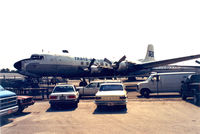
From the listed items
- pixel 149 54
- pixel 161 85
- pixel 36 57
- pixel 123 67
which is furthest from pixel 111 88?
pixel 149 54

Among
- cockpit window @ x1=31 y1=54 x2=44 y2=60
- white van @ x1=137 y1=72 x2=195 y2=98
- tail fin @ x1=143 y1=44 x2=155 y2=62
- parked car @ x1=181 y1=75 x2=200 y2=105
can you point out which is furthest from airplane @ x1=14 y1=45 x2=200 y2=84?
tail fin @ x1=143 y1=44 x2=155 y2=62

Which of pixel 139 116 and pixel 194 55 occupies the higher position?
pixel 194 55

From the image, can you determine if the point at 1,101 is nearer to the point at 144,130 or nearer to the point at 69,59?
the point at 144,130

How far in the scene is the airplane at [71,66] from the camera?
2038 cm

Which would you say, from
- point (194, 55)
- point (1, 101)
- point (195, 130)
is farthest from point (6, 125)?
point (194, 55)

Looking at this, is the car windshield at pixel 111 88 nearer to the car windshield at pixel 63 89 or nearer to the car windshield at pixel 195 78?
the car windshield at pixel 63 89

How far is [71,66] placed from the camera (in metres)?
23.1

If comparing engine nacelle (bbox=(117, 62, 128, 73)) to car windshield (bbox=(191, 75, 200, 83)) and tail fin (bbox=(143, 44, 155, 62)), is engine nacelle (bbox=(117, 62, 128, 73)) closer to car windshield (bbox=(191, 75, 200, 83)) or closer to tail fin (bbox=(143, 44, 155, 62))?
car windshield (bbox=(191, 75, 200, 83))

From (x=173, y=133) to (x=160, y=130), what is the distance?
492 millimetres

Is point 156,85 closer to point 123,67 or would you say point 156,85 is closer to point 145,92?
point 145,92

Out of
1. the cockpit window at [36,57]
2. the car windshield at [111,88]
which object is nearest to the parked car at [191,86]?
the car windshield at [111,88]

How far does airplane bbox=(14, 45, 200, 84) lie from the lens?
20375 millimetres

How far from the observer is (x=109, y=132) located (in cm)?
670

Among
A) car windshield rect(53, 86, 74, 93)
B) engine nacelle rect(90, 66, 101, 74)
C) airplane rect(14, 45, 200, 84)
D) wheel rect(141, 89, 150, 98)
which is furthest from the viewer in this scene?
engine nacelle rect(90, 66, 101, 74)
